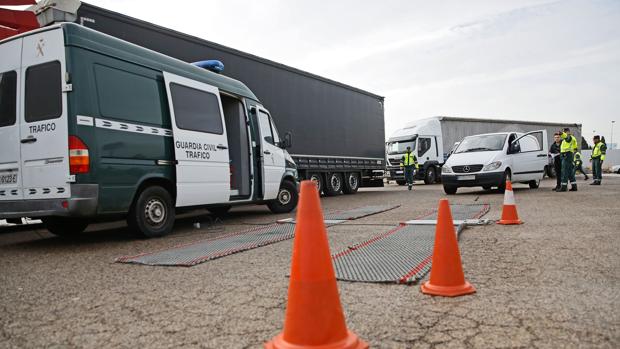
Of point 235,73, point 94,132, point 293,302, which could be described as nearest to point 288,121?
point 235,73

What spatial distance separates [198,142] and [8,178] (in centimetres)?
246

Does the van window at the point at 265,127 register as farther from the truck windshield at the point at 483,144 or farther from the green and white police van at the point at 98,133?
the truck windshield at the point at 483,144

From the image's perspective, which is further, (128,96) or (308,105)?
(308,105)

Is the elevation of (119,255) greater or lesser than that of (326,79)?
lesser

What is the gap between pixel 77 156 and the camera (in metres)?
5.30

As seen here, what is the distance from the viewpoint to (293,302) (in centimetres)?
206

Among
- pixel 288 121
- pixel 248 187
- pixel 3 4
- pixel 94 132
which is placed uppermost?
pixel 3 4

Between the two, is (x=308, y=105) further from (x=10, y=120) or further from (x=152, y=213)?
(x=10, y=120)

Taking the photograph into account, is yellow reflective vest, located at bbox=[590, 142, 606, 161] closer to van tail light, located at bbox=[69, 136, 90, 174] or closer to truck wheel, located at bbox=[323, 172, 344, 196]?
truck wheel, located at bbox=[323, 172, 344, 196]

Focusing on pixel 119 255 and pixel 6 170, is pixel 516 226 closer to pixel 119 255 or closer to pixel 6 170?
pixel 119 255

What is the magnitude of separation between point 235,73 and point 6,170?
5678 mm

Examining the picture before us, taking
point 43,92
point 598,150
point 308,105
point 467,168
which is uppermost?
point 308,105

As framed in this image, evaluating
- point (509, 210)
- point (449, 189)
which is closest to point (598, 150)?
point (449, 189)

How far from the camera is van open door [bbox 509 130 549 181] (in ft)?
44.8
